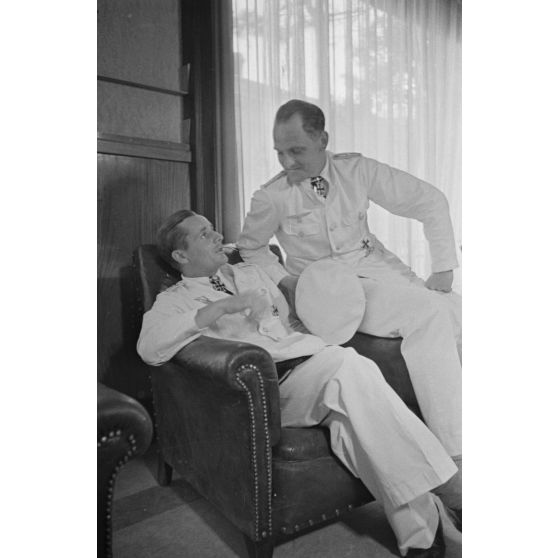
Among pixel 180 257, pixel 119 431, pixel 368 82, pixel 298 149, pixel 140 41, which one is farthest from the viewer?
pixel 368 82

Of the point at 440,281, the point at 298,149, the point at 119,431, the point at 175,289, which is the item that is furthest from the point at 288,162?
the point at 119,431

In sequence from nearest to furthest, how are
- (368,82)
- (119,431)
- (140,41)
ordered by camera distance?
(119,431) < (140,41) < (368,82)

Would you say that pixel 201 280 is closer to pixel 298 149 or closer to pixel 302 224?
pixel 302 224

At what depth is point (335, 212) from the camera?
1854mm

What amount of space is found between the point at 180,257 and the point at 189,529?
68 centimetres

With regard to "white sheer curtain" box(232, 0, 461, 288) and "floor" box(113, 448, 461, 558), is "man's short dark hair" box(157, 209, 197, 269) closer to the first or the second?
"white sheer curtain" box(232, 0, 461, 288)

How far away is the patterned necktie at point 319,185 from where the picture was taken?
183 cm

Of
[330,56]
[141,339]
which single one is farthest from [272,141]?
[141,339]

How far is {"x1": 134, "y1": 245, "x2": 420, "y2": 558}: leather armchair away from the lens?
1.61m
